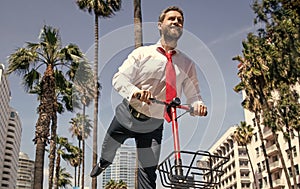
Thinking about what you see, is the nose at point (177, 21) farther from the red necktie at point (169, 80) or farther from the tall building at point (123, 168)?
the tall building at point (123, 168)

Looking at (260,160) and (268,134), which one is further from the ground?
(268,134)

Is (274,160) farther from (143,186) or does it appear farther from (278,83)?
(143,186)

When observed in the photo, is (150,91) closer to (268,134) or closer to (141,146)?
(141,146)

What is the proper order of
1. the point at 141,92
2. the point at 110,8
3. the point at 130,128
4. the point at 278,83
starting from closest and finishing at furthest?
1. the point at 141,92
2. the point at 130,128
3. the point at 110,8
4. the point at 278,83

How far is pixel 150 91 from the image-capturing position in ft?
9.20

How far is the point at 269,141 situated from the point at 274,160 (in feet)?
10.2

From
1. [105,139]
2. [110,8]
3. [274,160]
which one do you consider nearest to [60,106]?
[110,8]

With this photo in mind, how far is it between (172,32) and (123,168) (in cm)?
110

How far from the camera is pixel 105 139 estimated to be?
2.92 m

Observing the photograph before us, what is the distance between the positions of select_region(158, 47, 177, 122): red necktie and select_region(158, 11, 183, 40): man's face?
128 mm

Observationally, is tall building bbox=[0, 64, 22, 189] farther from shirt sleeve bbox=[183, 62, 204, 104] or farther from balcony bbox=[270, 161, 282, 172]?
shirt sleeve bbox=[183, 62, 204, 104]

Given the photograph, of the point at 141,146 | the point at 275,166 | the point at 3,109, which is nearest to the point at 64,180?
the point at 275,166

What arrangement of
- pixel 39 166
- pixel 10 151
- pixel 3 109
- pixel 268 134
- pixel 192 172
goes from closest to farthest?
pixel 192 172 → pixel 39 166 → pixel 268 134 → pixel 3 109 → pixel 10 151

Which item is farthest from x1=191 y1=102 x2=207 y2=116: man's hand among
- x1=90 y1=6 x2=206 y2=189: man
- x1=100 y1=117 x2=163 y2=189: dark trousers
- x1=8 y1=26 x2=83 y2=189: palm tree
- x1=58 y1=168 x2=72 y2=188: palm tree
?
x1=58 y1=168 x2=72 y2=188: palm tree
